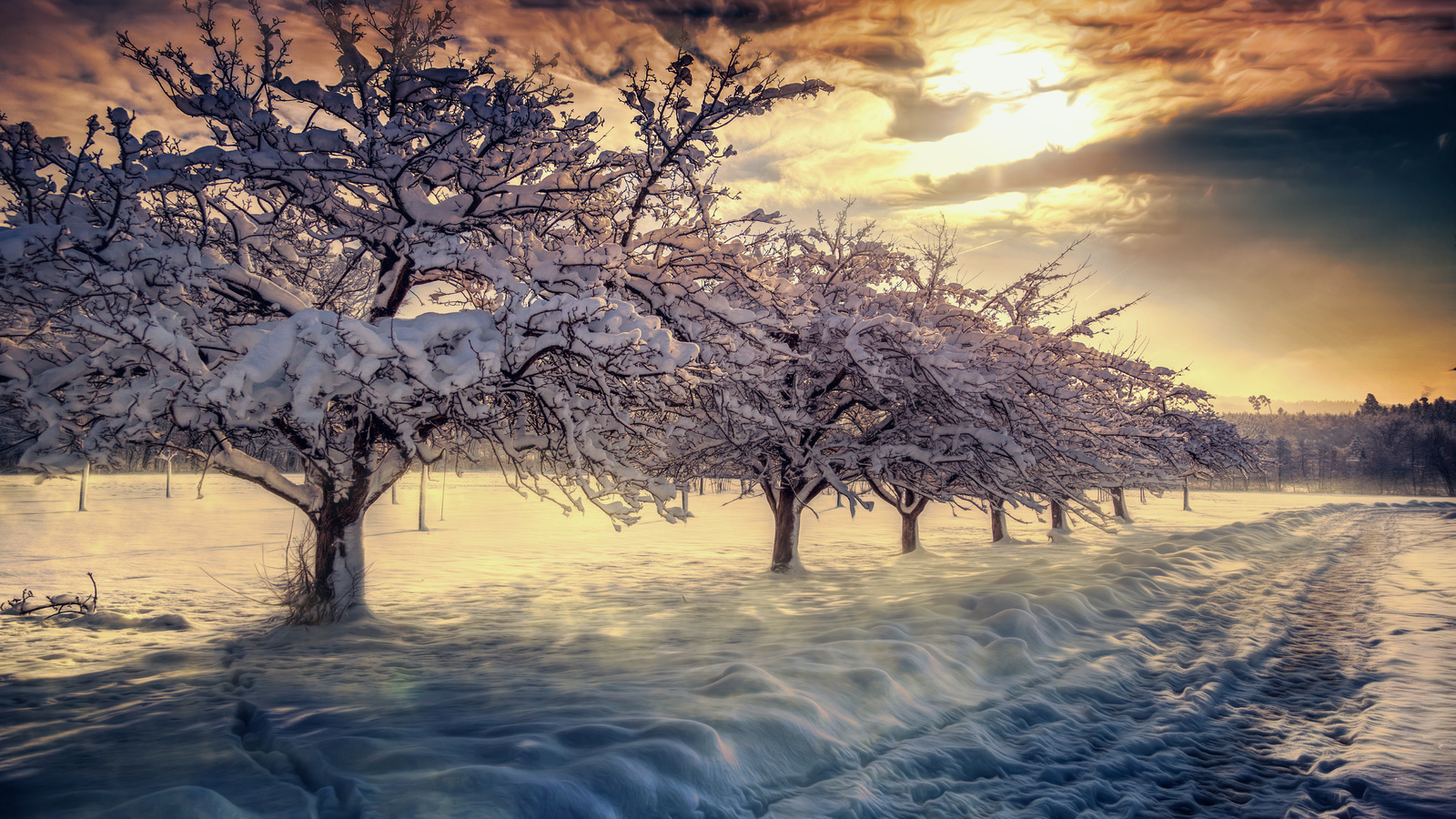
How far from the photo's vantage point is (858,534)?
25.2 m

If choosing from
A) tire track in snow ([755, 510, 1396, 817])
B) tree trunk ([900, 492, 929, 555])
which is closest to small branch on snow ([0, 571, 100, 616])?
tire track in snow ([755, 510, 1396, 817])

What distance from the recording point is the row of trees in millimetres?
5496

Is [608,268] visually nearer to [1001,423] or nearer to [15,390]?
[15,390]

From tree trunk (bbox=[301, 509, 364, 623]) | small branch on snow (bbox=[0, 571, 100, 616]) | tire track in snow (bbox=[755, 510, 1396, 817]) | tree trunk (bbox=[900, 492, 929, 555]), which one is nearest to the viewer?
tire track in snow (bbox=[755, 510, 1396, 817])

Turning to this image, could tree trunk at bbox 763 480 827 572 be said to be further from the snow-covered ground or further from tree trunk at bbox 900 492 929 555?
tree trunk at bbox 900 492 929 555

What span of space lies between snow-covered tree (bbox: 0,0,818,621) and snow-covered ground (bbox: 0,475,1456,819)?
199cm

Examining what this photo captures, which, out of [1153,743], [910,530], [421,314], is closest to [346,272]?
[421,314]

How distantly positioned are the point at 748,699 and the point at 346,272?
5.87 metres

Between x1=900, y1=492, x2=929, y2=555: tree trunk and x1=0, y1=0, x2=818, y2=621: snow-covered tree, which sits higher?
x1=0, y1=0, x2=818, y2=621: snow-covered tree

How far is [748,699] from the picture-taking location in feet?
15.4

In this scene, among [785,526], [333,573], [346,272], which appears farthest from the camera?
[785,526]

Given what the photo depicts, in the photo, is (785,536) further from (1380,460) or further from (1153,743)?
(1380,460)

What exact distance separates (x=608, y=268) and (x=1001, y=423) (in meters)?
6.18

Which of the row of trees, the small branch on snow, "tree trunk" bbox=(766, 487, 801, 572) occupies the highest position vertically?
the row of trees
